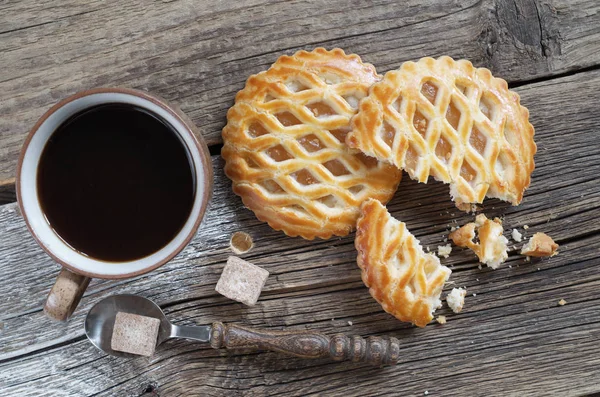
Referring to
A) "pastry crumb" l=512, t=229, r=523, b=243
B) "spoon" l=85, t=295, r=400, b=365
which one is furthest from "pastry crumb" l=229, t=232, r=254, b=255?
"pastry crumb" l=512, t=229, r=523, b=243

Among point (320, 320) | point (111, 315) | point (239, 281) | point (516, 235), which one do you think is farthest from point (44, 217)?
point (516, 235)

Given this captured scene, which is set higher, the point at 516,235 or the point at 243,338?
the point at 516,235

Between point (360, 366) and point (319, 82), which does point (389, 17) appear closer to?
point (319, 82)

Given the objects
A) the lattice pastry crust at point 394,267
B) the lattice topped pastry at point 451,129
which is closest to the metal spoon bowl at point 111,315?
the lattice pastry crust at point 394,267

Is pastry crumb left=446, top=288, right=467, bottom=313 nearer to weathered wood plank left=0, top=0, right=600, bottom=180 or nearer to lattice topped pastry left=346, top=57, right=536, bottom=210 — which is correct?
lattice topped pastry left=346, top=57, right=536, bottom=210

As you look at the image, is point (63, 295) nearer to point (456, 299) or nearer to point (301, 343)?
point (301, 343)

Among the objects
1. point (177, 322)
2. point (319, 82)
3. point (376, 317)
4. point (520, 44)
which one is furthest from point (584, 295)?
point (177, 322)
